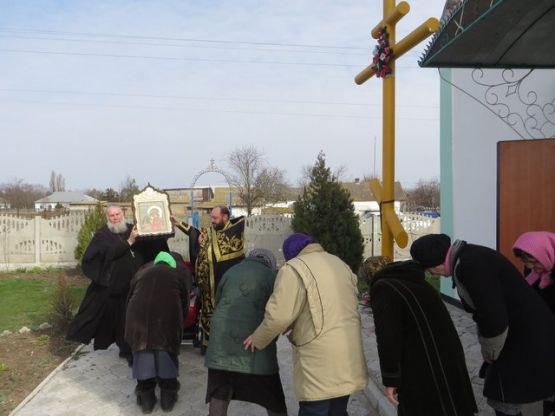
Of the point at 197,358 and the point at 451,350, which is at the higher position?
the point at 451,350

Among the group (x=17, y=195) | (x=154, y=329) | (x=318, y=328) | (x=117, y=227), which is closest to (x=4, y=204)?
(x=17, y=195)

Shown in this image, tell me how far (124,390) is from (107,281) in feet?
3.68

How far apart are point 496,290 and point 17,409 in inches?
164

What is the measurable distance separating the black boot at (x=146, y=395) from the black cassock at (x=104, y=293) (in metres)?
1.13

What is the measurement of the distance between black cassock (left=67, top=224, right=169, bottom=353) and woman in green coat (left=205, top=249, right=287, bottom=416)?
2216 mm

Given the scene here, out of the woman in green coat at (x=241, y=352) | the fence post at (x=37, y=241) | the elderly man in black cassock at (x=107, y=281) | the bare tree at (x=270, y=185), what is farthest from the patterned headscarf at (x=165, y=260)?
the bare tree at (x=270, y=185)

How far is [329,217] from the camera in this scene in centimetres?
998

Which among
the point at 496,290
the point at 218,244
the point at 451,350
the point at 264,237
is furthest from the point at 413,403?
the point at 264,237

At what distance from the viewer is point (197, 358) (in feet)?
19.0

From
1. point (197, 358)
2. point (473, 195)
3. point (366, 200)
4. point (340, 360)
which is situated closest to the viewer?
point (340, 360)

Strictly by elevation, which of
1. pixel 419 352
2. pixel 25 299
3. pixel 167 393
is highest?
pixel 419 352

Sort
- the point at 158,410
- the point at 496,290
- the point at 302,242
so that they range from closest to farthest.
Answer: the point at 496,290 < the point at 302,242 < the point at 158,410

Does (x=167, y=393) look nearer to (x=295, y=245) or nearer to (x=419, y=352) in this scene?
(x=295, y=245)

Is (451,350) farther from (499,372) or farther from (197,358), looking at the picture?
(197,358)
